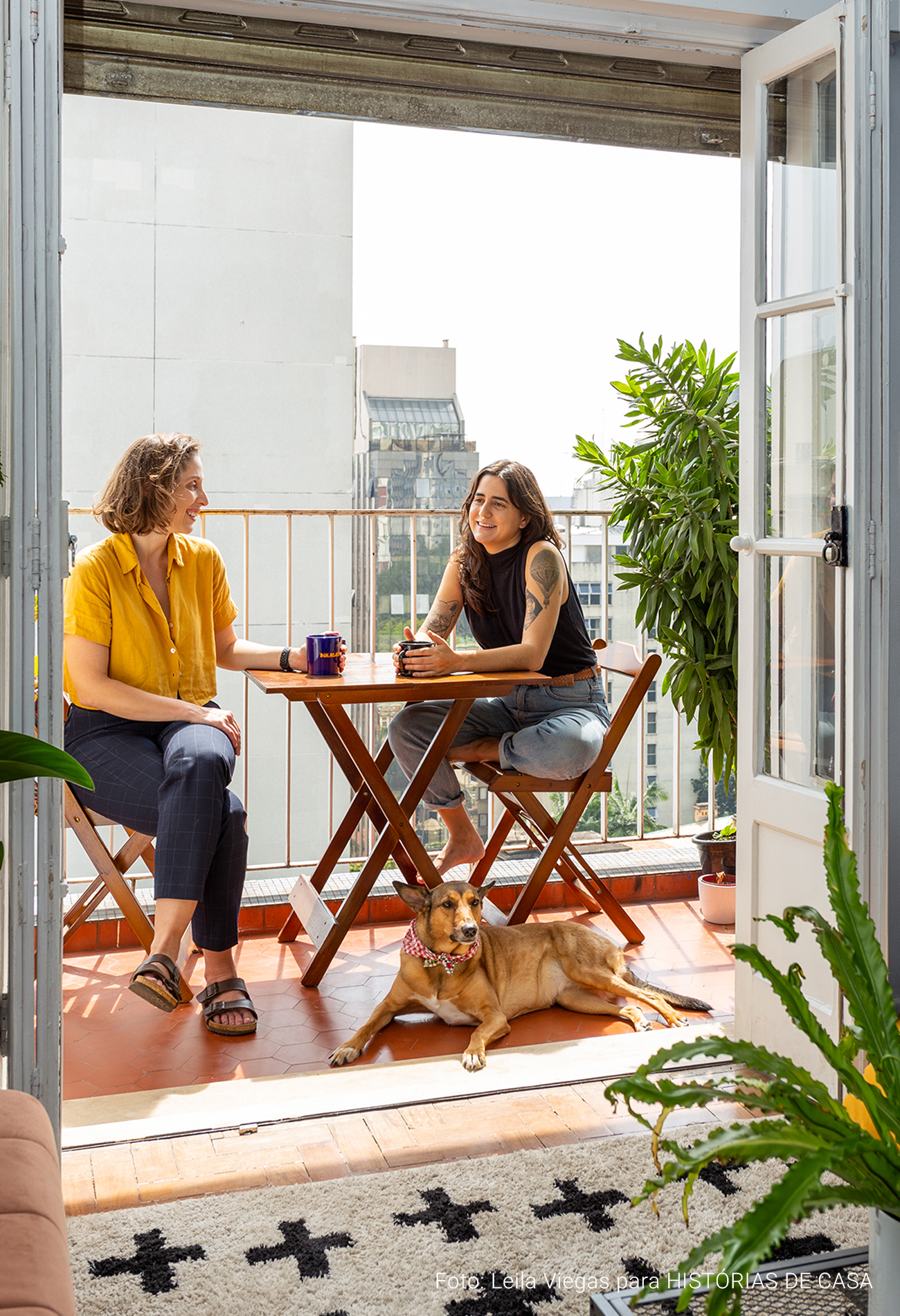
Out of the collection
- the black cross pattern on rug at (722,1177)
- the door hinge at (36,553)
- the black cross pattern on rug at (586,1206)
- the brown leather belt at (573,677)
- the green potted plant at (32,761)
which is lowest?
the black cross pattern on rug at (586,1206)

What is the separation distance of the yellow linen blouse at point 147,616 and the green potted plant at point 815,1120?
2071 millimetres

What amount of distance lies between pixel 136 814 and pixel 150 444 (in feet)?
3.17

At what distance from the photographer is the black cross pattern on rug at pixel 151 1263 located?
1.60 m

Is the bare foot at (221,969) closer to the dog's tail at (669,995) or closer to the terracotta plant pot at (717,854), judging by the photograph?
the dog's tail at (669,995)

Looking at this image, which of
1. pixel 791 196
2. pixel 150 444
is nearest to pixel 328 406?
pixel 150 444

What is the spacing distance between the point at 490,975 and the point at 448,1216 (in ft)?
3.24

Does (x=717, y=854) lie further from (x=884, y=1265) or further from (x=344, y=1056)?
(x=884, y=1265)

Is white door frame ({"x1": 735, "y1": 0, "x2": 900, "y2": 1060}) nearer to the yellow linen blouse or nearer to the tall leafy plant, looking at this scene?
the tall leafy plant

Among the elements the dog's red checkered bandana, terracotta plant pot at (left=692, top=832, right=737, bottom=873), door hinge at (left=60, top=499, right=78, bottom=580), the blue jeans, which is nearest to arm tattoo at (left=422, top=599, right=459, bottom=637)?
the blue jeans

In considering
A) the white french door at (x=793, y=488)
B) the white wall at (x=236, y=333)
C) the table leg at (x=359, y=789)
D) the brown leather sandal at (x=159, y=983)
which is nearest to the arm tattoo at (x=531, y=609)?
the table leg at (x=359, y=789)

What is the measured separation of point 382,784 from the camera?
2908 mm

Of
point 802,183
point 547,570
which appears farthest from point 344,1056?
point 802,183

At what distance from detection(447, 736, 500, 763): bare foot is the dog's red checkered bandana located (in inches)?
27.3

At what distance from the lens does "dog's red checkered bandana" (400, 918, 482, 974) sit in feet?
8.59
